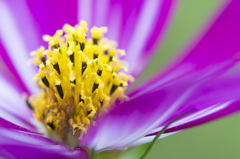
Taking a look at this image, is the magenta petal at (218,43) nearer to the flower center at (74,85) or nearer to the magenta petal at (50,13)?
the flower center at (74,85)

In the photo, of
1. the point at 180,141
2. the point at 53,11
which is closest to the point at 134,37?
the point at 53,11

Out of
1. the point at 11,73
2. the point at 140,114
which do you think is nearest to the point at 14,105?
the point at 11,73

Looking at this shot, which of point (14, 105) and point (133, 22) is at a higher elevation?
point (133, 22)

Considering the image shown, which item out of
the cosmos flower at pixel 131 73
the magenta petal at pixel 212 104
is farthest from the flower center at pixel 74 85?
the magenta petal at pixel 212 104

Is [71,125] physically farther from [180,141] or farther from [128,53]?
[180,141]

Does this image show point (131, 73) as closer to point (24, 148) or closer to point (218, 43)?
point (218, 43)

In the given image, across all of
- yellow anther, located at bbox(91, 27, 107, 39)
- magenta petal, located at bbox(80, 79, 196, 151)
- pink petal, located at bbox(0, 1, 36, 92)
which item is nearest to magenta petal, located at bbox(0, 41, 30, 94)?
pink petal, located at bbox(0, 1, 36, 92)

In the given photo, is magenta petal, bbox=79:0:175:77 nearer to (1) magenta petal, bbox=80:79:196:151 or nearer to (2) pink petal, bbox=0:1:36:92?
(2) pink petal, bbox=0:1:36:92
